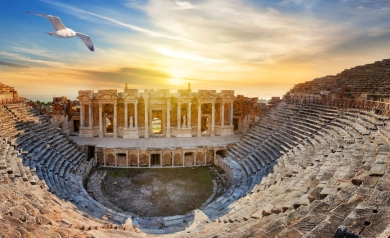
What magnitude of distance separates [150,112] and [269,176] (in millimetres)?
17576

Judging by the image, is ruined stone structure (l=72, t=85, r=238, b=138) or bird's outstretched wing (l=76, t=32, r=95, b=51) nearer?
bird's outstretched wing (l=76, t=32, r=95, b=51)

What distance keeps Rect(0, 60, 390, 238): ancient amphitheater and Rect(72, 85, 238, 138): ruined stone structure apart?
2.09 meters

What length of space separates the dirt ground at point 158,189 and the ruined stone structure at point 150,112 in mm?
7034

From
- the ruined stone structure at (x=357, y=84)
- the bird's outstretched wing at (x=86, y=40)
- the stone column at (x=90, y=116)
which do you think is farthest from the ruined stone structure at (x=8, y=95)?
the ruined stone structure at (x=357, y=84)

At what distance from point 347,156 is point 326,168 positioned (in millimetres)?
1048

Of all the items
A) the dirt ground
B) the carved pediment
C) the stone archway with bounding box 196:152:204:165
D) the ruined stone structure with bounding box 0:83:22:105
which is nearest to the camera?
the dirt ground

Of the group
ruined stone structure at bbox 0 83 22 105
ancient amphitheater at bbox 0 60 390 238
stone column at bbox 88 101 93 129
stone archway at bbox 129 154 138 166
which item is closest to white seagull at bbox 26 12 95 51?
ancient amphitheater at bbox 0 60 390 238

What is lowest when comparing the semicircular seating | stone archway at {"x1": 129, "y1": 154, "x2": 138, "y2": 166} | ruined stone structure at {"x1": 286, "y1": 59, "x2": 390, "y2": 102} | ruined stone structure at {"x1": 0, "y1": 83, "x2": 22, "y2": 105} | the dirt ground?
the dirt ground

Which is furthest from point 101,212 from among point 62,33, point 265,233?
point 265,233

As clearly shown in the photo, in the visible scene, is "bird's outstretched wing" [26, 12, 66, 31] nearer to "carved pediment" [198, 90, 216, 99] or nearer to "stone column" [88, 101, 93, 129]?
"stone column" [88, 101, 93, 129]

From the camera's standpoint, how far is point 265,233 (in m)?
6.15

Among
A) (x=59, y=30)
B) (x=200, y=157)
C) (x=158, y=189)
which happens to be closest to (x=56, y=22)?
(x=59, y=30)

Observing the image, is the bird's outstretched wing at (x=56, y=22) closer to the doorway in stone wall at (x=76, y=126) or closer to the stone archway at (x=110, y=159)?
the stone archway at (x=110, y=159)

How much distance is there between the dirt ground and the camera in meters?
15.5
